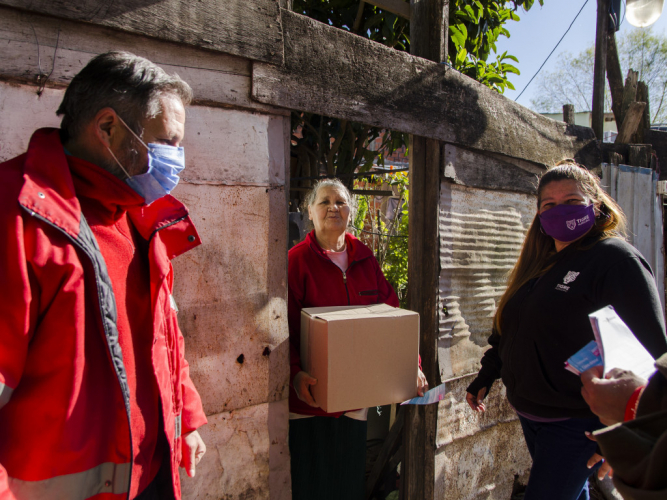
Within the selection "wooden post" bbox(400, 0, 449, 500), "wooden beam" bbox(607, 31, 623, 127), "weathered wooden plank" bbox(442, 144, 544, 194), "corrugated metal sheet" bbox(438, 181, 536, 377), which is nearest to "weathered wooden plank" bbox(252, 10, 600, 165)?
"weathered wooden plank" bbox(442, 144, 544, 194)

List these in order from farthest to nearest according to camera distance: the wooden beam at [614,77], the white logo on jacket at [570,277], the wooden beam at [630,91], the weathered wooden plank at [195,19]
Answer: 1. the wooden beam at [614,77]
2. the wooden beam at [630,91]
3. the white logo on jacket at [570,277]
4. the weathered wooden plank at [195,19]

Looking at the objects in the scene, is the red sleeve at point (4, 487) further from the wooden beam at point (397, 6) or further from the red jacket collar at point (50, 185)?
the wooden beam at point (397, 6)

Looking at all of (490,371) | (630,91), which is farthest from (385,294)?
(630,91)

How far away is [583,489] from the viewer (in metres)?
2.07

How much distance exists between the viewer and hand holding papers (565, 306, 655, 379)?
1.18 metres

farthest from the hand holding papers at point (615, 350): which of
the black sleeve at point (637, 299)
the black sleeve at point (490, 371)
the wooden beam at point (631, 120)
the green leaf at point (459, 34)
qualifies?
the wooden beam at point (631, 120)

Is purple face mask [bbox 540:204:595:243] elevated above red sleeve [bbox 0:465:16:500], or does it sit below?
above

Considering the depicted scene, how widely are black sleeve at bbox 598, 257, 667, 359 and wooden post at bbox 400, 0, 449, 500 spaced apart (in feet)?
3.63

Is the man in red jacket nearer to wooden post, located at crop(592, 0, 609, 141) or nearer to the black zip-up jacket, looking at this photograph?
the black zip-up jacket

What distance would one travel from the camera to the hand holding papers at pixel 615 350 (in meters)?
1.18

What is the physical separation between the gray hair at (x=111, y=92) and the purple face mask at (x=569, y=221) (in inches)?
70.6

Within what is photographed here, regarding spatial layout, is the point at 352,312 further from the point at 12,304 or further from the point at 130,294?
the point at 12,304

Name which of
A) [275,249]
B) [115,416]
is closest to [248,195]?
[275,249]

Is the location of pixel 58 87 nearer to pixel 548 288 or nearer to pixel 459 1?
pixel 548 288
